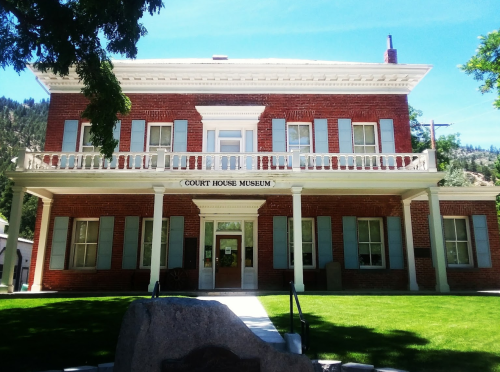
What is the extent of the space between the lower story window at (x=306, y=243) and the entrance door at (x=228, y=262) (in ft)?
6.65

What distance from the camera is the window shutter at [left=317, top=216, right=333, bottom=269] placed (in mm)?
15461

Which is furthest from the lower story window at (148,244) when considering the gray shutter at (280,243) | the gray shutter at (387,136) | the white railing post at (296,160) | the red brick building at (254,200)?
the gray shutter at (387,136)

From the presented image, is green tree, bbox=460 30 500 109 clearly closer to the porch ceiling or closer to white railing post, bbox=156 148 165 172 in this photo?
the porch ceiling

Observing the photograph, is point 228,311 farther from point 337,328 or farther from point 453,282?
point 453,282

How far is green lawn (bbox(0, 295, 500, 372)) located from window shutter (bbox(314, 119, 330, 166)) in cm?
746

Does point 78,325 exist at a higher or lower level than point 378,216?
lower

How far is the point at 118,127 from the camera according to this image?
1669 centimetres

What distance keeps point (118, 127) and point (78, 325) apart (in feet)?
35.9

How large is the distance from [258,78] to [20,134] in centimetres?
13537

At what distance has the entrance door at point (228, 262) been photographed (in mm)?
15461

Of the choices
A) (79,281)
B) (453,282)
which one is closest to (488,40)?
(453,282)

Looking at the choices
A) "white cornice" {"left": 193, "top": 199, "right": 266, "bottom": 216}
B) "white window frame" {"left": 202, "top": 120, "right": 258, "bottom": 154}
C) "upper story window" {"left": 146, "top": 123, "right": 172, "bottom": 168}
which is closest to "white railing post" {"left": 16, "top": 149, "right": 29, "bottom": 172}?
"upper story window" {"left": 146, "top": 123, "right": 172, "bottom": 168}

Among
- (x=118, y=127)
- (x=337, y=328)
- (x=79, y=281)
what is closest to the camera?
(x=337, y=328)

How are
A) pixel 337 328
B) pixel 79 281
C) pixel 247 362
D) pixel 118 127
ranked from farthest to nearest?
pixel 118 127 < pixel 79 281 < pixel 337 328 < pixel 247 362
